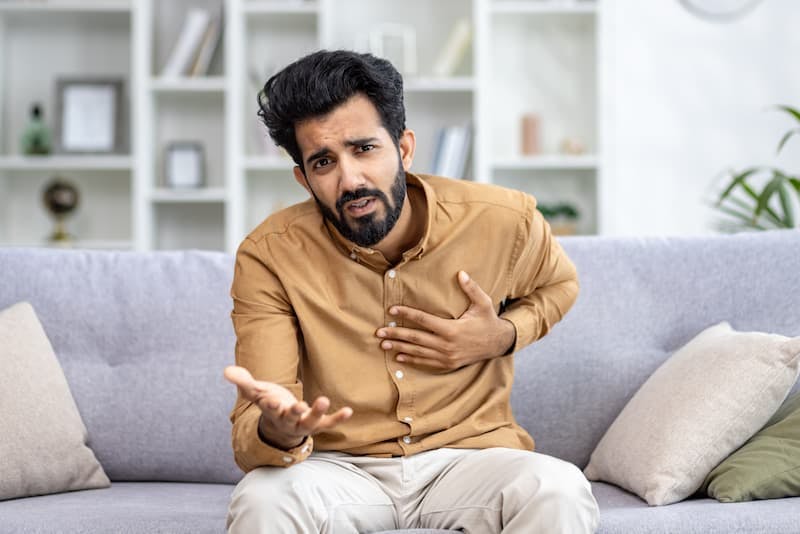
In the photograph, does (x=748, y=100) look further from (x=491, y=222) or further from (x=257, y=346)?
(x=257, y=346)

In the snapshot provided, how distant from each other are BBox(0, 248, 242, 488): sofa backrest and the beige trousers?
0.46 metres

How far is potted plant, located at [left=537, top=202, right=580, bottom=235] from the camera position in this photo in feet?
12.6

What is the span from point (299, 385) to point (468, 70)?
111 inches

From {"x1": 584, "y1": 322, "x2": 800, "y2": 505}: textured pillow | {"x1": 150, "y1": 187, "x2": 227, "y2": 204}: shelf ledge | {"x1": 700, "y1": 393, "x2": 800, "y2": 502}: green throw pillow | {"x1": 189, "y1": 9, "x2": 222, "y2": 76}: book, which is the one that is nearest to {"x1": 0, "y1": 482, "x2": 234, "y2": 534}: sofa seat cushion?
{"x1": 584, "y1": 322, "x2": 800, "y2": 505}: textured pillow

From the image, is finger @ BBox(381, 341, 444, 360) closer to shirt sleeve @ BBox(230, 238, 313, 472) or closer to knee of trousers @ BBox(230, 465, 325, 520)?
shirt sleeve @ BBox(230, 238, 313, 472)

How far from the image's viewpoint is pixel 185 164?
159 inches

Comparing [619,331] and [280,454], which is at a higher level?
[619,331]

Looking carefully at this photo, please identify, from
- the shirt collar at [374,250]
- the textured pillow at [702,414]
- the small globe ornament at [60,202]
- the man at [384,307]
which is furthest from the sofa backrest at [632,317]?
the small globe ornament at [60,202]

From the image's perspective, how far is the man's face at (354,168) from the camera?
154 cm

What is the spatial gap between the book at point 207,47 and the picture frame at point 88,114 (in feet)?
1.21

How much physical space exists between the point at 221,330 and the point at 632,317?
0.89 meters

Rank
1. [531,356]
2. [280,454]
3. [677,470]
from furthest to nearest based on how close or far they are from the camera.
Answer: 1. [531,356]
2. [677,470]
3. [280,454]

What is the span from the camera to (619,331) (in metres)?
2.02

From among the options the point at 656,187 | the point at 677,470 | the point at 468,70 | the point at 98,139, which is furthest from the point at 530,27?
the point at 677,470
